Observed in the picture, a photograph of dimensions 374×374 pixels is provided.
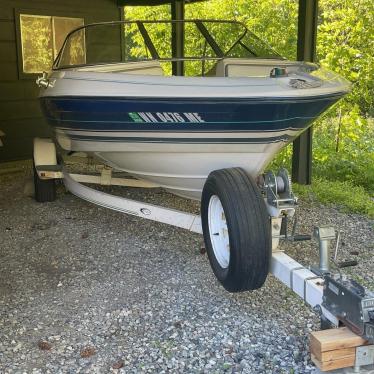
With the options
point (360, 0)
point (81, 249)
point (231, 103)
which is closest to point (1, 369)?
point (81, 249)

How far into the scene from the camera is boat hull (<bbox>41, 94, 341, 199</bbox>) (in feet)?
11.1

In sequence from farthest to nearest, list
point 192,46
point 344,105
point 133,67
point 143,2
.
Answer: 1. point 143,2
2. point 344,105
3. point 192,46
4. point 133,67

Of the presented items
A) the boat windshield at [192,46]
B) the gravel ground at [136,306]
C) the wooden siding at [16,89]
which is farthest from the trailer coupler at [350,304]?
the wooden siding at [16,89]

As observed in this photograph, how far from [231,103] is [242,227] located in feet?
2.91

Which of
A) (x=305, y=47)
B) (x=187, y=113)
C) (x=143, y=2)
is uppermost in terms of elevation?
(x=143, y=2)

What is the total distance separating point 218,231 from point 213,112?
78 cm

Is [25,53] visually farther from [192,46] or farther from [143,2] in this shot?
[192,46]

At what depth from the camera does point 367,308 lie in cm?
202

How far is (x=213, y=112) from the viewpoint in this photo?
338cm

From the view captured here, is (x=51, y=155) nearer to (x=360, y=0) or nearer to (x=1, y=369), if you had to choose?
(x=1, y=369)

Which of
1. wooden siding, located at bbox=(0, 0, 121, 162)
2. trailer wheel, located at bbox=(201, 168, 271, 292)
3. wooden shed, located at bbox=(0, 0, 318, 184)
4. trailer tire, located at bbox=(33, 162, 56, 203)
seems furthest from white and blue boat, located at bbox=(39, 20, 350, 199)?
wooden siding, located at bbox=(0, 0, 121, 162)

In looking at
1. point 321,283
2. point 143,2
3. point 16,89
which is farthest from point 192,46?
point 143,2

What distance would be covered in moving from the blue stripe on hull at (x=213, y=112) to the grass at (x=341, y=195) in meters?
1.85

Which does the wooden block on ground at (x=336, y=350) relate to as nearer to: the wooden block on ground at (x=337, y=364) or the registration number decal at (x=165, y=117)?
the wooden block on ground at (x=337, y=364)
